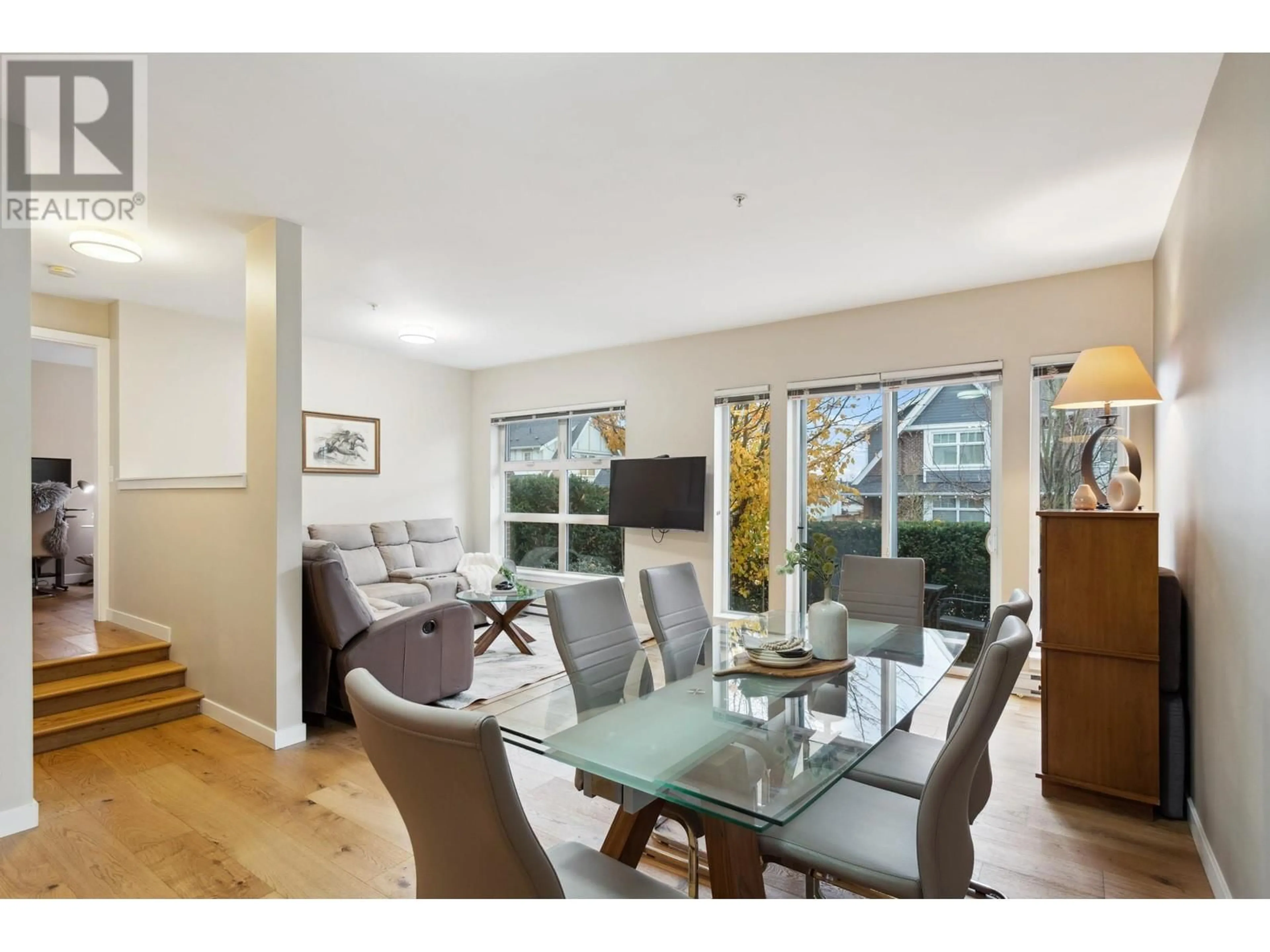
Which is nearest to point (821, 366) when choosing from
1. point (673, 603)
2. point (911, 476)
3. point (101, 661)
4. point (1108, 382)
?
point (911, 476)

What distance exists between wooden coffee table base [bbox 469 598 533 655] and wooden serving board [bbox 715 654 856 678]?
314 cm

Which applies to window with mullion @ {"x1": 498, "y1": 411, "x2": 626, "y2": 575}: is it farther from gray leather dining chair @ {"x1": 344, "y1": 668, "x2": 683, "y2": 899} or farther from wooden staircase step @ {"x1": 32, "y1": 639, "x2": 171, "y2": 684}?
gray leather dining chair @ {"x1": 344, "y1": 668, "x2": 683, "y2": 899}

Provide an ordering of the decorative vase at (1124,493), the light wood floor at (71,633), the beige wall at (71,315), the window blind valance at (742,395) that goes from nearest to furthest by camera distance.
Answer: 1. the decorative vase at (1124,493)
2. the light wood floor at (71,633)
3. the beige wall at (71,315)
4. the window blind valance at (742,395)

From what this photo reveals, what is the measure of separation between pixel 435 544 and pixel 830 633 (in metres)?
4.97

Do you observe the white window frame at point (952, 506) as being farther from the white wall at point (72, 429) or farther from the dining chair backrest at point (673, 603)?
the white wall at point (72, 429)

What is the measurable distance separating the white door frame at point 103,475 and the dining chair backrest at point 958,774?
551 centimetres

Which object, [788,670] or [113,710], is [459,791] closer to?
[788,670]

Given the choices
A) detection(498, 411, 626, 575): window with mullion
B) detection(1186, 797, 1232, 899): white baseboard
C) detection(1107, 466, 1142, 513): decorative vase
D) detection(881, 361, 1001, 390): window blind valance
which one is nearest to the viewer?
detection(1186, 797, 1232, 899): white baseboard

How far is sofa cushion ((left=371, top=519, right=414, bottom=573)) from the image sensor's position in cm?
602

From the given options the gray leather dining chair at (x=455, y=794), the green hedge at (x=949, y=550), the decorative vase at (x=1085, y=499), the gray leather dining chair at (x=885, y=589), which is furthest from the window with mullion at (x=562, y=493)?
the gray leather dining chair at (x=455, y=794)

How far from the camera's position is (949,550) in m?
4.46

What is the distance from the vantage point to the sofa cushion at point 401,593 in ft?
17.4

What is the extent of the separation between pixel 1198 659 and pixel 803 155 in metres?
2.39

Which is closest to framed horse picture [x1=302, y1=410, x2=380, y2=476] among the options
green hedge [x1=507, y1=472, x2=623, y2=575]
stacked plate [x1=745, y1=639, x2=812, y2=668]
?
green hedge [x1=507, y1=472, x2=623, y2=575]
